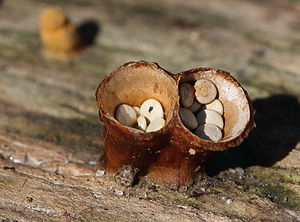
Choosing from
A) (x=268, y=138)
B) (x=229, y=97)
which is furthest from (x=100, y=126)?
(x=268, y=138)

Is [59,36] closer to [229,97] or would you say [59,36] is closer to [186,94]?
[186,94]

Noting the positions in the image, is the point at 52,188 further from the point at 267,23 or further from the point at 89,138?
the point at 267,23

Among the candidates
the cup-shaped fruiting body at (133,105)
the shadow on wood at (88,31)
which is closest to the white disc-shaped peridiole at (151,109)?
the cup-shaped fruiting body at (133,105)

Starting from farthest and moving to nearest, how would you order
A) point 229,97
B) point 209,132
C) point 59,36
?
point 59,36 < point 229,97 < point 209,132

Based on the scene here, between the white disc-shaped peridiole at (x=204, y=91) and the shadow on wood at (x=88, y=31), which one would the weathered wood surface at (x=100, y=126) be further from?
the white disc-shaped peridiole at (x=204, y=91)

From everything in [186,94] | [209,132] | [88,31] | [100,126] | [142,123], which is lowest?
[100,126]

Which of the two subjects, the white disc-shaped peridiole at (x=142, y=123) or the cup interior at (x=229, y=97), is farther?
the white disc-shaped peridiole at (x=142, y=123)
